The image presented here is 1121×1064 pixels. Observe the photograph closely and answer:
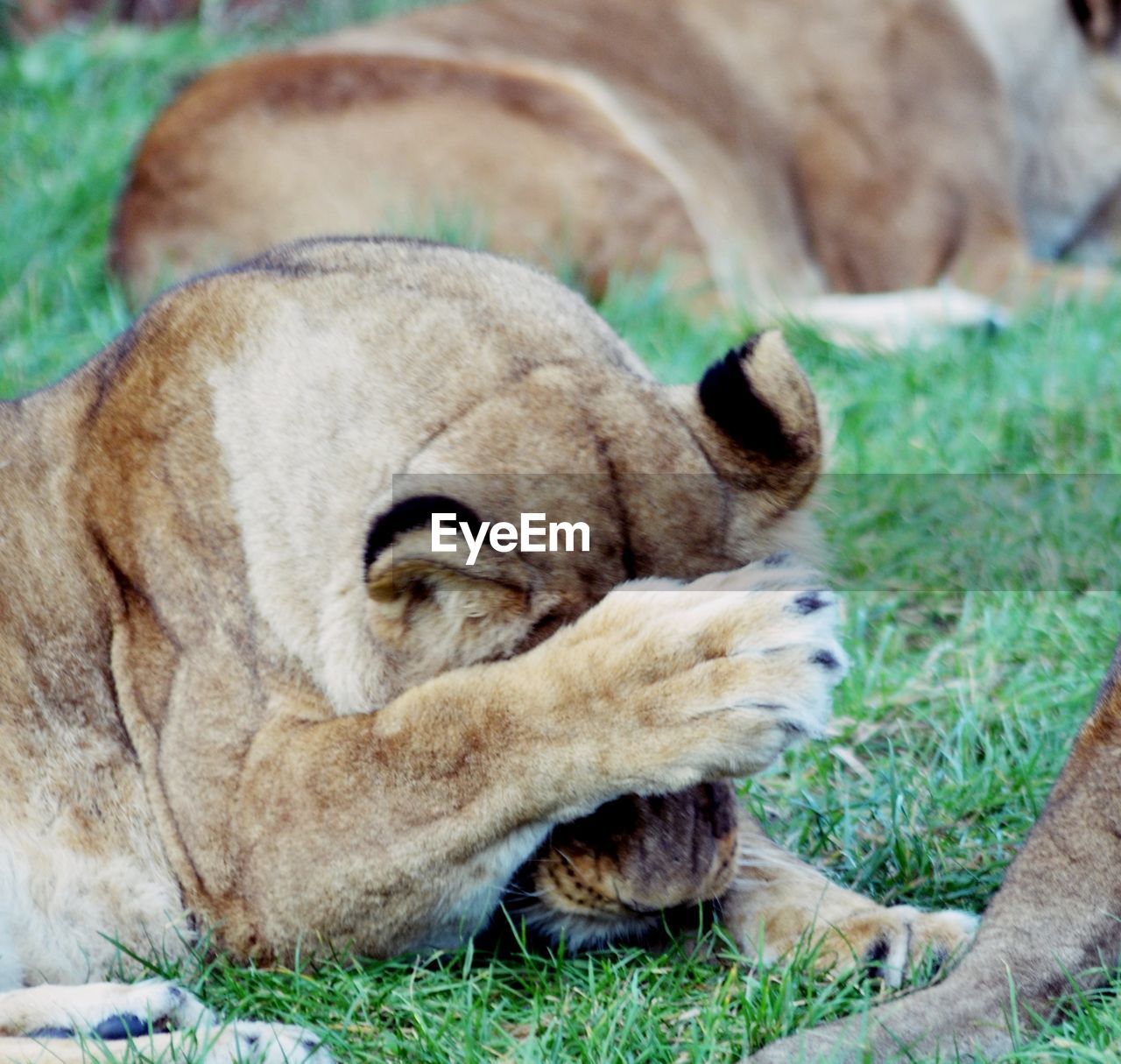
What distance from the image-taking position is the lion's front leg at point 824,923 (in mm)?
2326

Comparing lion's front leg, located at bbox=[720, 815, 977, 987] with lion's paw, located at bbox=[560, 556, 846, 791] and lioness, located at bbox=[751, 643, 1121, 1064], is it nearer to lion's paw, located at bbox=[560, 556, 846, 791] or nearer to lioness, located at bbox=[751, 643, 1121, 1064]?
lioness, located at bbox=[751, 643, 1121, 1064]

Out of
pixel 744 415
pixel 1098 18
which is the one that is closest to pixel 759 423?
pixel 744 415

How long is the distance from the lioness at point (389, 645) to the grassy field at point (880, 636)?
0.09 m

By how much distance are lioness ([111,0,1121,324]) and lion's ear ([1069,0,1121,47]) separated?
0.01m

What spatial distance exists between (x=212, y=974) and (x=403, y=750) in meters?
0.46

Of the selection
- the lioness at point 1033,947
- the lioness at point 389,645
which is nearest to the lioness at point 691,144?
the lioness at point 389,645

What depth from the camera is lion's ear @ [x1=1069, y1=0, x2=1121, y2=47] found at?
6504 millimetres

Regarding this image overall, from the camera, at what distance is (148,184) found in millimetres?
5059

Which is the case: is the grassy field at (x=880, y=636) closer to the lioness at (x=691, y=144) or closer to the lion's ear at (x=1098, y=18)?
the lioness at (x=691, y=144)

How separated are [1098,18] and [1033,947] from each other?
16.9 ft

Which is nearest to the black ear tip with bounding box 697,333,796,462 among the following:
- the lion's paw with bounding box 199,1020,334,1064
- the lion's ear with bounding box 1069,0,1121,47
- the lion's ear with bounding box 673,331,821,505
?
the lion's ear with bounding box 673,331,821,505

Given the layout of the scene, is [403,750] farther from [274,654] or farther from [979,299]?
[979,299]

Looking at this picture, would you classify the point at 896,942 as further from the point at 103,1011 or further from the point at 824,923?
the point at 103,1011

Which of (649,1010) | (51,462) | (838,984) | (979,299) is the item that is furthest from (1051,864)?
(979,299)
